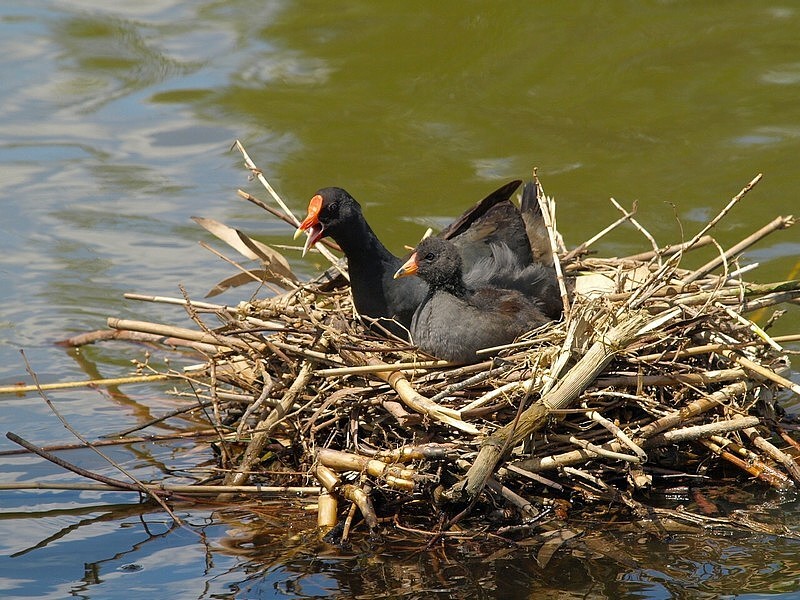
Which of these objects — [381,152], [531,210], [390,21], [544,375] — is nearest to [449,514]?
[544,375]

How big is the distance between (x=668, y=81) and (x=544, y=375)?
582 centimetres

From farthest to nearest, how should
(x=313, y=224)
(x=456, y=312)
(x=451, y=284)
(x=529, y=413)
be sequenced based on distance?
1. (x=313, y=224)
2. (x=451, y=284)
3. (x=456, y=312)
4. (x=529, y=413)

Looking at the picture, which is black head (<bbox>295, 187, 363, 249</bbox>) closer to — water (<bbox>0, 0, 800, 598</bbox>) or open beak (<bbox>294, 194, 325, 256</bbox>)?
open beak (<bbox>294, 194, 325, 256</bbox>)

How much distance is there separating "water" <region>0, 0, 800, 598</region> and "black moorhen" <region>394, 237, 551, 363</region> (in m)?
0.82

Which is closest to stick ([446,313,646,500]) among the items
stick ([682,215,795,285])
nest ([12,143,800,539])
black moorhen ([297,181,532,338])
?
nest ([12,143,800,539])

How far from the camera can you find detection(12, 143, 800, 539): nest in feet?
13.7

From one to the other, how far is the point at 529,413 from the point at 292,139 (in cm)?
551

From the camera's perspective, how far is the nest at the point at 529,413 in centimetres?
417


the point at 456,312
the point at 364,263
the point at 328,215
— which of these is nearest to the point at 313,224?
the point at 328,215

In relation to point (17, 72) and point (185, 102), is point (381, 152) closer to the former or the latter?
point (185, 102)

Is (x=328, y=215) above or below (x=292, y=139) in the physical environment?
below

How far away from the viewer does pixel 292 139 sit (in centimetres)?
919

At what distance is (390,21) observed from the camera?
1047 cm

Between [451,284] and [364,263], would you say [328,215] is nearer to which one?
[364,263]
